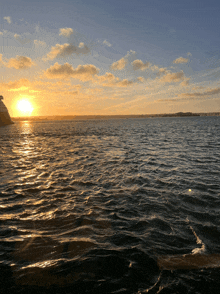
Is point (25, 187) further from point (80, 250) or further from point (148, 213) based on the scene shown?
point (148, 213)

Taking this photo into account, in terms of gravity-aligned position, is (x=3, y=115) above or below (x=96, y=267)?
above

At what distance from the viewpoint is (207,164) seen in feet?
52.0

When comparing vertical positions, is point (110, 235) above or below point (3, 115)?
below

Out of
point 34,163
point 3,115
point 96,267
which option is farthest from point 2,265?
point 3,115

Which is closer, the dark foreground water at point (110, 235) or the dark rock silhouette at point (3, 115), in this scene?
the dark foreground water at point (110, 235)

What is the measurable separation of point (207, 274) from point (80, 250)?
3726 millimetres

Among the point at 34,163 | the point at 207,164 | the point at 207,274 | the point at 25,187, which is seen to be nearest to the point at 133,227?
the point at 207,274

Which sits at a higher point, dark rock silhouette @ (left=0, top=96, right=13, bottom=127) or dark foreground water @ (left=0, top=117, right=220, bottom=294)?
dark rock silhouette @ (left=0, top=96, right=13, bottom=127)

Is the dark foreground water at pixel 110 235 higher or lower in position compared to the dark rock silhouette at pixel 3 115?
lower

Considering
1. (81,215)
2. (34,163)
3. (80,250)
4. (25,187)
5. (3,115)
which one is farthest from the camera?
(3,115)

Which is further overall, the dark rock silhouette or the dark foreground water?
the dark rock silhouette

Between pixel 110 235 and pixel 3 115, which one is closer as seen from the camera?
pixel 110 235

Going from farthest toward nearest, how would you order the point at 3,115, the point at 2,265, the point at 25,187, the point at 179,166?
the point at 3,115, the point at 179,166, the point at 25,187, the point at 2,265

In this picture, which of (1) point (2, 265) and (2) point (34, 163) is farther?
(2) point (34, 163)
